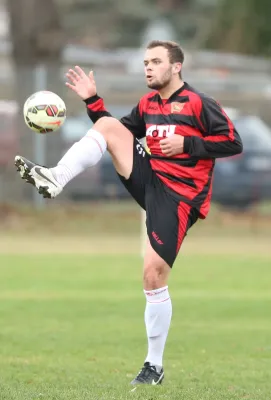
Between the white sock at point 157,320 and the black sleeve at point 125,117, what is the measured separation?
Answer: 1232 mm

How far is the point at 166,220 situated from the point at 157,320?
73cm

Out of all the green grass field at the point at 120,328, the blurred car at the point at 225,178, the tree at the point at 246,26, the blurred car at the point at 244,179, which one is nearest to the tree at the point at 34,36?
the blurred car at the point at 225,178

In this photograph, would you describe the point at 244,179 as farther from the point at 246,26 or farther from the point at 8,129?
the point at 246,26

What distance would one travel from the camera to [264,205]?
2705cm

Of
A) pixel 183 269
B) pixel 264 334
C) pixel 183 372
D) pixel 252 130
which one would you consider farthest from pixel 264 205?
pixel 183 372

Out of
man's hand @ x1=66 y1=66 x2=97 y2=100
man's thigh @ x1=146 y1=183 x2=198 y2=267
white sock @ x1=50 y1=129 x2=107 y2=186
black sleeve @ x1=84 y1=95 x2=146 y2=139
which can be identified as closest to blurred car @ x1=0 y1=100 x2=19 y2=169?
black sleeve @ x1=84 y1=95 x2=146 y2=139

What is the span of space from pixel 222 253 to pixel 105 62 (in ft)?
52.1

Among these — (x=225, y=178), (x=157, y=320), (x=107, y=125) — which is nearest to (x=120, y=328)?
(x=157, y=320)

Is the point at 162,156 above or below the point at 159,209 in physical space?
above

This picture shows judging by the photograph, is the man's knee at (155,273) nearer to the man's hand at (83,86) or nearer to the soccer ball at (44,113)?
the soccer ball at (44,113)

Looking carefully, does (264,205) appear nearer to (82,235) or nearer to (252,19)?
(82,235)

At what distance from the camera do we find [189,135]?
886 centimetres

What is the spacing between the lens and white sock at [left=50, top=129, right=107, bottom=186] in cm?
866

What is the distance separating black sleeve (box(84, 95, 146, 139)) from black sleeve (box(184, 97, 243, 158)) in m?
0.56
